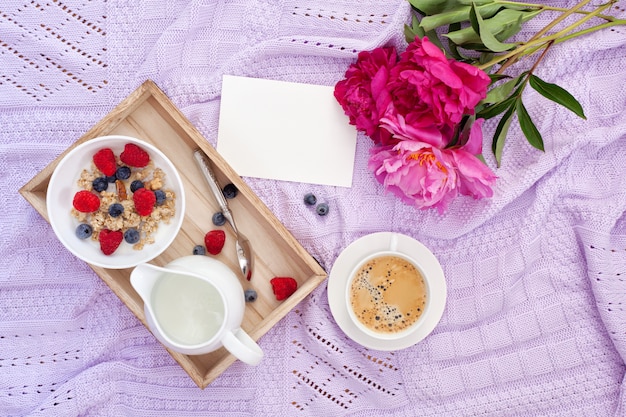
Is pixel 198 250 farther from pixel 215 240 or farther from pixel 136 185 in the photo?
pixel 136 185

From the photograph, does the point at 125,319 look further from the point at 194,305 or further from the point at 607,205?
the point at 607,205

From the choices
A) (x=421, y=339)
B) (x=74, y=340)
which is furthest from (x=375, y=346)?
(x=74, y=340)

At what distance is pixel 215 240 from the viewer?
108 cm

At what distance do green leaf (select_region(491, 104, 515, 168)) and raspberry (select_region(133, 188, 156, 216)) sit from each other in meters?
0.64

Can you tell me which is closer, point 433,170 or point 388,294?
point 433,170

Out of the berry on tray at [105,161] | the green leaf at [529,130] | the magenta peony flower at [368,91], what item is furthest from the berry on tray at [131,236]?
the green leaf at [529,130]

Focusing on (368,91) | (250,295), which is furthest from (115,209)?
(368,91)

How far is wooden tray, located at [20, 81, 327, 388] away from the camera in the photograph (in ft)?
3.42

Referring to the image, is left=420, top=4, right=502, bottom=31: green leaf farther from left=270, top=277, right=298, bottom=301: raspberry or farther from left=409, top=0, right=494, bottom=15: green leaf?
left=270, top=277, right=298, bottom=301: raspberry

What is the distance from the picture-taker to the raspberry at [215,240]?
1079 millimetres

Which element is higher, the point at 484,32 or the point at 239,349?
the point at 484,32

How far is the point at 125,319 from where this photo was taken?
1.18m

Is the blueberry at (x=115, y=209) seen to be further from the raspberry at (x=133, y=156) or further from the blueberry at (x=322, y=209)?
the blueberry at (x=322, y=209)

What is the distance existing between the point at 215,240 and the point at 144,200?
0.51ft
